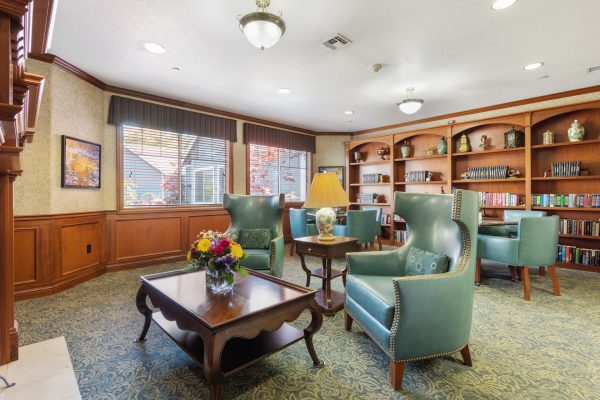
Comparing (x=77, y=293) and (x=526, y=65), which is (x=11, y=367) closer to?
(x=77, y=293)

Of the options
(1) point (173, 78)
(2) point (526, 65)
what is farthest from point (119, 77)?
(2) point (526, 65)

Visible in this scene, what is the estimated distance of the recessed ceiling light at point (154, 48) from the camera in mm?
2898

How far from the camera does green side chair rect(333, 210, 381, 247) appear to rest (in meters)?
4.79

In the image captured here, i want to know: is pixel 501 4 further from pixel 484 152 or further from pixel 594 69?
pixel 484 152

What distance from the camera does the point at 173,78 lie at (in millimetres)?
3768

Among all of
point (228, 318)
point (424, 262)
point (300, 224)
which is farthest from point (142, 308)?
point (300, 224)

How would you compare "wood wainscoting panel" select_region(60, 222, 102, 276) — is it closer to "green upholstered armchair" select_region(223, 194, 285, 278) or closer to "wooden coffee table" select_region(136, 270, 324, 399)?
"green upholstered armchair" select_region(223, 194, 285, 278)

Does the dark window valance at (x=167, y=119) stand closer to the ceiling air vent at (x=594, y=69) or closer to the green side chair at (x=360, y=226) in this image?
the green side chair at (x=360, y=226)

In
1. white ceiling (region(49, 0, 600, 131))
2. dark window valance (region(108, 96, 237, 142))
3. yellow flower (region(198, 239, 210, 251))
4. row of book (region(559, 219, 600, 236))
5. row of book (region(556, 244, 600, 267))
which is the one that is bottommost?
row of book (region(556, 244, 600, 267))

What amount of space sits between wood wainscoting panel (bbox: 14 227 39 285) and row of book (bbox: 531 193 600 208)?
6.63 metres

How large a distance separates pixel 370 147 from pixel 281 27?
499cm

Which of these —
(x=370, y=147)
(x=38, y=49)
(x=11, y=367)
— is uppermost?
(x=370, y=147)

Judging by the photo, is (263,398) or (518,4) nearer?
(263,398)

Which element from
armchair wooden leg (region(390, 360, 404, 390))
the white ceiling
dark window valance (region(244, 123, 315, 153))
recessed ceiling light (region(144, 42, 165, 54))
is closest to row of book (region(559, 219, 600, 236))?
the white ceiling
